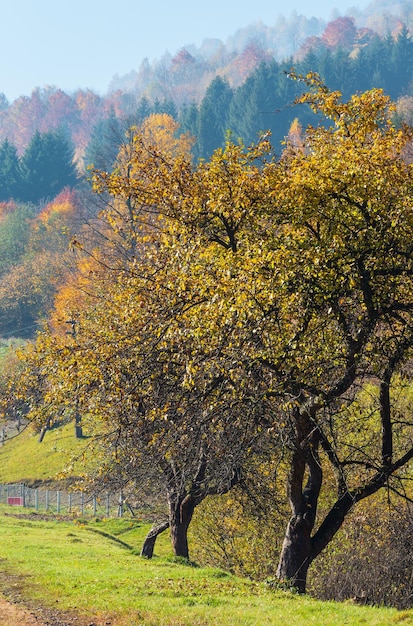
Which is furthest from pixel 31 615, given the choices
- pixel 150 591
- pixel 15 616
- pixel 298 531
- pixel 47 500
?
pixel 47 500

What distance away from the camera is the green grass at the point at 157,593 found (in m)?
15.0

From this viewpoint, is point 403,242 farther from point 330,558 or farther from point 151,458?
point 330,558

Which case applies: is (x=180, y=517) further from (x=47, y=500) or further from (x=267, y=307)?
(x=47, y=500)

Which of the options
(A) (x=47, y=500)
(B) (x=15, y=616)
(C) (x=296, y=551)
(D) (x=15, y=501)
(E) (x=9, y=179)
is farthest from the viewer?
(E) (x=9, y=179)

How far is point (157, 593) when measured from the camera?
1845 centimetres

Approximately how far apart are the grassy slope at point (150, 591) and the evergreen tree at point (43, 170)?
106087 mm

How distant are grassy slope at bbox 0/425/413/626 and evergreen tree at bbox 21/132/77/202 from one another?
106 metres

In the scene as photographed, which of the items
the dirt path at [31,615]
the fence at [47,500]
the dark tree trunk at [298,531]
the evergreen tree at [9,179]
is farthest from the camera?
the evergreen tree at [9,179]

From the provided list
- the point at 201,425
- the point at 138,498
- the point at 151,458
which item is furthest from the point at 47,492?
the point at 201,425

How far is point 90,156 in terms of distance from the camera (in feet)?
472

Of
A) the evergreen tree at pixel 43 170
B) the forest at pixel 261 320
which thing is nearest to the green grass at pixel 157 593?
the forest at pixel 261 320

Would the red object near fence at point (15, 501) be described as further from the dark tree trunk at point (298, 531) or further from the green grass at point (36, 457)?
Result: the dark tree trunk at point (298, 531)

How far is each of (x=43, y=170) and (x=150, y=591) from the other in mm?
124315

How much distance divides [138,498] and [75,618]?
13.0 meters
